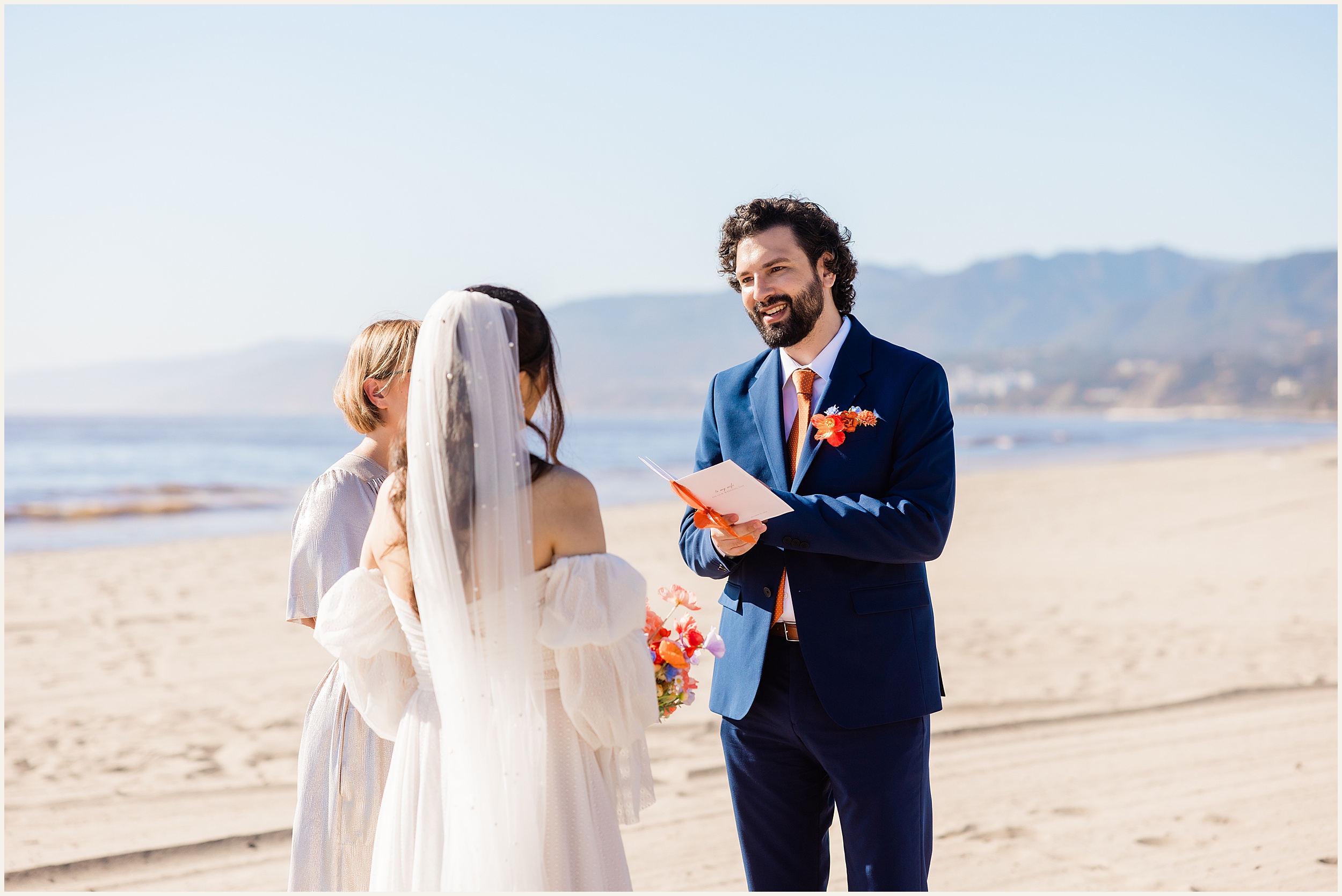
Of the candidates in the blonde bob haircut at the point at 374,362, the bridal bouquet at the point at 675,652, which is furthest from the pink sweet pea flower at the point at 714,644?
the blonde bob haircut at the point at 374,362

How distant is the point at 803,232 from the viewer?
8.87 feet

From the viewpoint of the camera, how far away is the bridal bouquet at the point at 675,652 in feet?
7.94

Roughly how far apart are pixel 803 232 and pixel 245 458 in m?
39.2

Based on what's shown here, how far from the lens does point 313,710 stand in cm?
271

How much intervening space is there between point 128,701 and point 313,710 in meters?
4.76

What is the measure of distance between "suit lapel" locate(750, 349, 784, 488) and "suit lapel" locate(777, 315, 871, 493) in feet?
0.16

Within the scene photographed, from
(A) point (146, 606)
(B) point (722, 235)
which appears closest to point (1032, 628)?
(B) point (722, 235)

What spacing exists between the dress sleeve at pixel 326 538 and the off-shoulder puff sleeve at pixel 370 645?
0.38m

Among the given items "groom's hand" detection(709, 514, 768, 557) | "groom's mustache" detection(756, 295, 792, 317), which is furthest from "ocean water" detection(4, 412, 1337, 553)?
"groom's mustache" detection(756, 295, 792, 317)

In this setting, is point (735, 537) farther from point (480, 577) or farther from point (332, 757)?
point (332, 757)

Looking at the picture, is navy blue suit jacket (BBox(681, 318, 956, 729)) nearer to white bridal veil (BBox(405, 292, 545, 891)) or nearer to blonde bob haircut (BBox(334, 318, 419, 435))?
white bridal veil (BBox(405, 292, 545, 891))

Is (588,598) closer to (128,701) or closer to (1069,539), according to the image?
(128,701)

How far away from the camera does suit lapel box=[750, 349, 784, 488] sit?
2.68m

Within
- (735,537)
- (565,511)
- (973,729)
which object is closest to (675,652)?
(735,537)
